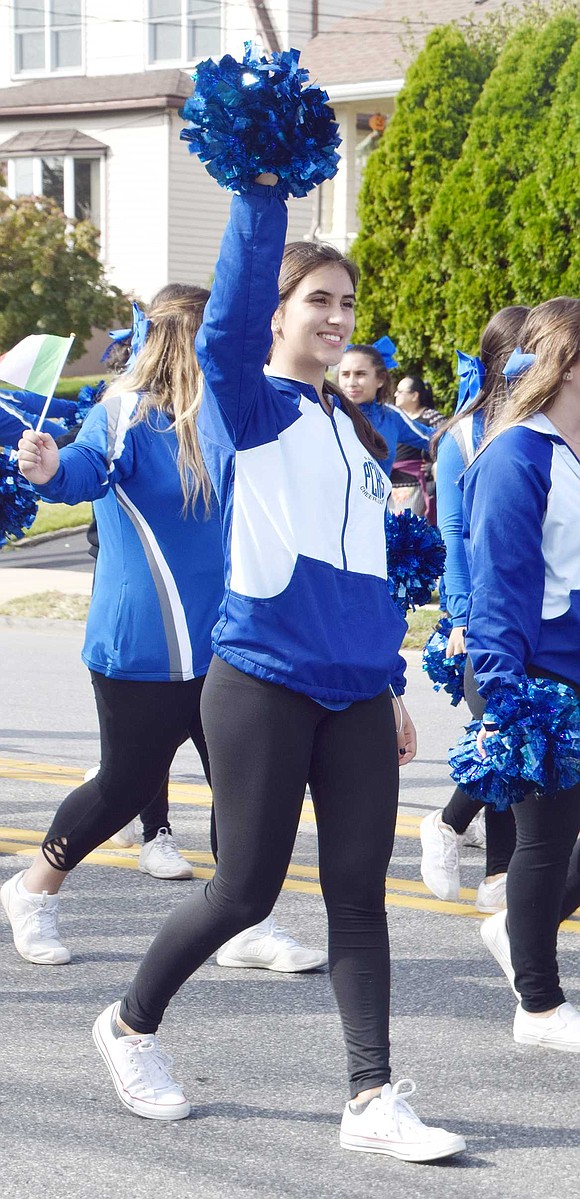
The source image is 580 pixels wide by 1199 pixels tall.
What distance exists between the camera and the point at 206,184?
3161cm

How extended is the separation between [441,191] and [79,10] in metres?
20.2

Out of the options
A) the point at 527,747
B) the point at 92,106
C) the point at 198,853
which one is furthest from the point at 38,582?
the point at 92,106

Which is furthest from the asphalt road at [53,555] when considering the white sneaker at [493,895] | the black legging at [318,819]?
the black legging at [318,819]

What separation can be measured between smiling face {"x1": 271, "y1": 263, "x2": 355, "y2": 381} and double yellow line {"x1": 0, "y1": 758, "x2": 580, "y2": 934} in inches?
96.4

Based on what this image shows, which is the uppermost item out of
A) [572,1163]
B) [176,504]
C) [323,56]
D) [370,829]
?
[323,56]

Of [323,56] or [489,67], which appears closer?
[489,67]

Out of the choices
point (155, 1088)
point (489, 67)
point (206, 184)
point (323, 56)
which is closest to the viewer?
point (155, 1088)

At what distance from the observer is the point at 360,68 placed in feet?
89.1

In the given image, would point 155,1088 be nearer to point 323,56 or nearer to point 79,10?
point 323,56

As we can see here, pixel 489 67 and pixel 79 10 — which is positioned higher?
pixel 79 10

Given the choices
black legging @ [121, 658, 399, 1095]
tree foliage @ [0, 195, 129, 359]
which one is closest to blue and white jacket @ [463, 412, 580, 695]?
black legging @ [121, 658, 399, 1095]

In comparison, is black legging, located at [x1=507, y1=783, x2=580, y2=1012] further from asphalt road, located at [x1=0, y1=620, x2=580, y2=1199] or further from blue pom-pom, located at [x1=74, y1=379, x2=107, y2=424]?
blue pom-pom, located at [x1=74, y1=379, x2=107, y2=424]

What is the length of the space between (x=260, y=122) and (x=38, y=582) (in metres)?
11.7

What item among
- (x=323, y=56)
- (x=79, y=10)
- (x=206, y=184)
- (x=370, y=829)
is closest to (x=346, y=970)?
(x=370, y=829)
